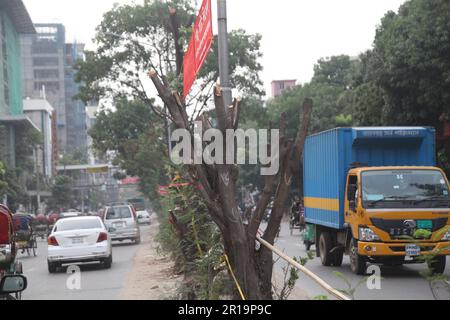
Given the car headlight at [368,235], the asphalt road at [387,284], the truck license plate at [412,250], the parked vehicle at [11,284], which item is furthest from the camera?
the car headlight at [368,235]

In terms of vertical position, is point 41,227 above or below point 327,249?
below

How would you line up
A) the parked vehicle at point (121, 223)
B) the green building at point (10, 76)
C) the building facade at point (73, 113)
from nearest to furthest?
the parked vehicle at point (121, 223) → the green building at point (10, 76) → the building facade at point (73, 113)

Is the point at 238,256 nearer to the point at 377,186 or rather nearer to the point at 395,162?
the point at 377,186

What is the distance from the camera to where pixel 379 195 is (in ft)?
47.6

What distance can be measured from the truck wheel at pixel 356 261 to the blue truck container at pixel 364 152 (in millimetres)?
1056

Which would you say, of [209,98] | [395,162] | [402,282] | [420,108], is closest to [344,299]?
[402,282]

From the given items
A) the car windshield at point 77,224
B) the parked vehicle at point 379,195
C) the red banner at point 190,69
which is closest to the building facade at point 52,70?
the car windshield at point 77,224

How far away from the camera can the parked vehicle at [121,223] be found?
32.1 m

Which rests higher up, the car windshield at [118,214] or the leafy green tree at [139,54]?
the leafy green tree at [139,54]

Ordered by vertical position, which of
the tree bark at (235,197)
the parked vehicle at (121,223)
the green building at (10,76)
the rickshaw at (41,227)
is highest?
the green building at (10,76)

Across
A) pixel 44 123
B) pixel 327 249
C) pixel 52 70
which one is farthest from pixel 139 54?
pixel 52 70

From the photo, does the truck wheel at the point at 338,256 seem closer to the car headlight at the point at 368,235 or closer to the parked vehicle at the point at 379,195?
the parked vehicle at the point at 379,195

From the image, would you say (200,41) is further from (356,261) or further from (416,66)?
(416,66)

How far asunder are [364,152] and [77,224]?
829 cm
